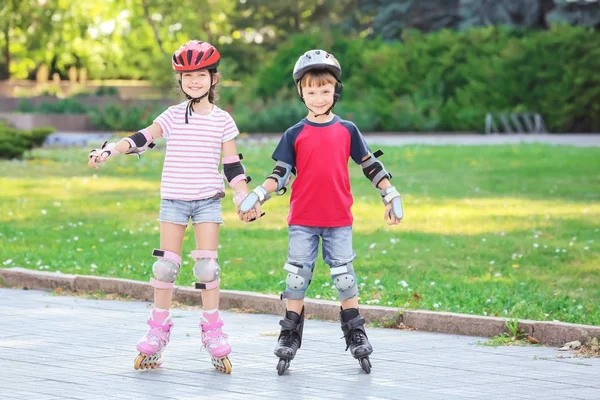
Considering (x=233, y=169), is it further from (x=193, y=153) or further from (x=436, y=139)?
(x=436, y=139)

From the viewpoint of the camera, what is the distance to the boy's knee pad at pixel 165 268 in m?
7.09

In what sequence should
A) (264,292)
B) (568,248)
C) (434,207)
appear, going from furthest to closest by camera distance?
(434,207) → (568,248) → (264,292)

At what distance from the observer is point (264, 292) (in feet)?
32.2

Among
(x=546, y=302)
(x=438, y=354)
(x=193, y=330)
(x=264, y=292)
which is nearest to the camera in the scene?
(x=438, y=354)

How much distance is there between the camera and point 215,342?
6996mm

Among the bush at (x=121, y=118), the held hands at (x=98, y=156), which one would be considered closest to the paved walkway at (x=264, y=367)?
the held hands at (x=98, y=156)

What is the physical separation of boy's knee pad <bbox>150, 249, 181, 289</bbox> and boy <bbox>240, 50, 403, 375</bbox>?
56 cm

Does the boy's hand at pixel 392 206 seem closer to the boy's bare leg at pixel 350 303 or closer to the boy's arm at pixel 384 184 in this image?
the boy's arm at pixel 384 184

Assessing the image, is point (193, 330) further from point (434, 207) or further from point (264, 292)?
point (434, 207)

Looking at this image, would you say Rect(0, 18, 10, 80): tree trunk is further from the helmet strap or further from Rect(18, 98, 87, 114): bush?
the helmet strap

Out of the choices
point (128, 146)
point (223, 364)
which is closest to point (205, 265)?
point (223, 364)

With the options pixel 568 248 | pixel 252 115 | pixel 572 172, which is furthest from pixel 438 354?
pixel 252 115

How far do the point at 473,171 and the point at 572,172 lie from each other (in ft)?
5.64

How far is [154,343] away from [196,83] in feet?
4.78
